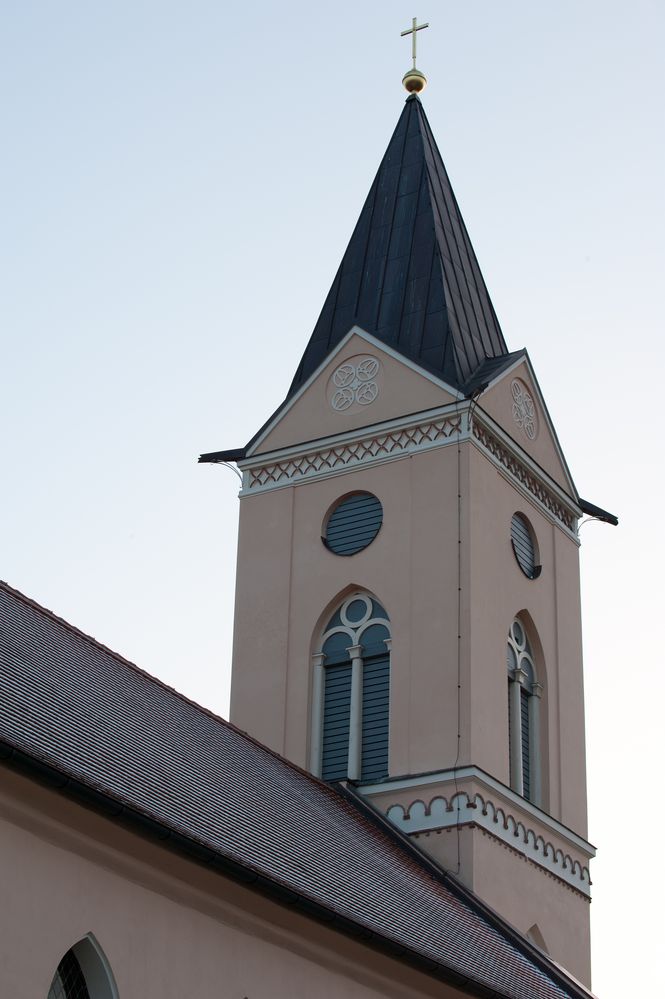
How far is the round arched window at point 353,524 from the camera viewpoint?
96.6ft

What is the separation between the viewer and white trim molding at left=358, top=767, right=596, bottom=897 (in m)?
26.1

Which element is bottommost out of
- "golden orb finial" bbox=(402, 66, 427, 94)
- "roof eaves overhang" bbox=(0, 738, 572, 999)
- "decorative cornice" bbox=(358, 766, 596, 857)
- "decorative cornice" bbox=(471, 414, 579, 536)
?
"roof eaves overhang" bbox=(0, 738, 572, 999)

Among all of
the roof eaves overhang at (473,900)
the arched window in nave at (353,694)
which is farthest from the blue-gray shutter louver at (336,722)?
the roof eaves overhang at (473,900)

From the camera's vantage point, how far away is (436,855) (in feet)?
84.5

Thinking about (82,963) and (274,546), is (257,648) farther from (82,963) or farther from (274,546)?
(82,963)

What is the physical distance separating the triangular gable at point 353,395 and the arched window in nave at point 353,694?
3275mm

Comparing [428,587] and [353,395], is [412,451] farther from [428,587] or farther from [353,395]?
[428,587]

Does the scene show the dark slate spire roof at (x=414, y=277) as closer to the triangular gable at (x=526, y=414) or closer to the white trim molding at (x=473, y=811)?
the triangular gable at (x=526, y=414)

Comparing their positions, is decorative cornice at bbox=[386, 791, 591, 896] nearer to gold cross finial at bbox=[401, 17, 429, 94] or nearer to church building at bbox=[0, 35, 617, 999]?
church building at bbox=[0, 35, 617, 999]

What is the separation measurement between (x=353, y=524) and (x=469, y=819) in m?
6.09

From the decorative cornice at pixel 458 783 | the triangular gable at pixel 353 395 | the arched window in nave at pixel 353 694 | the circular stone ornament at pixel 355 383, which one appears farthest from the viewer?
the circular stone ornament at pixel 355 383

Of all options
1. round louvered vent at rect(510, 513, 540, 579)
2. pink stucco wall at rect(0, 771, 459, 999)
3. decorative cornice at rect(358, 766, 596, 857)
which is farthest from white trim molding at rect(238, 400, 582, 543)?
pink stucco wall at rect(0, 771, 459, 999)

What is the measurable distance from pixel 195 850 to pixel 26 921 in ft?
6.68

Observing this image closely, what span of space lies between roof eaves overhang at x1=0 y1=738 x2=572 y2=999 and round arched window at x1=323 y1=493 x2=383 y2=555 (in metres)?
11.3
